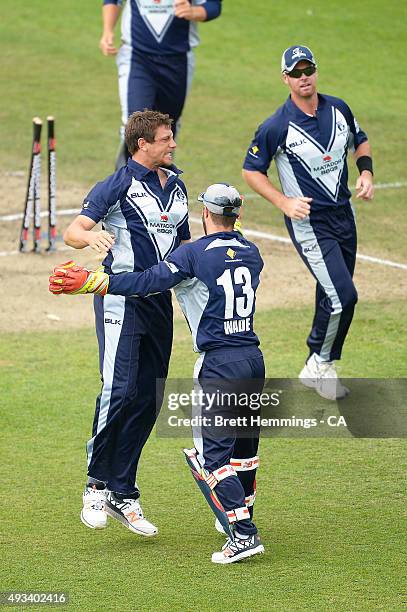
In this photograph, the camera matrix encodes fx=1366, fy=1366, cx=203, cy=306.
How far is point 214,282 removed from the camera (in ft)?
23.9

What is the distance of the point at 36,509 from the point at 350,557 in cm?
193

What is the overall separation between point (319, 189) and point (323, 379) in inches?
55.3

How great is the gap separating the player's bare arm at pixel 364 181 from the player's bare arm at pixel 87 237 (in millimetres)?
2899

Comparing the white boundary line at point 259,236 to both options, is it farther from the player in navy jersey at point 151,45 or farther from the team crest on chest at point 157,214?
the team crest on chest at point 157,214

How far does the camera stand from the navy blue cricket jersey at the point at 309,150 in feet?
33.0

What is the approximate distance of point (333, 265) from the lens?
1001 centimetres

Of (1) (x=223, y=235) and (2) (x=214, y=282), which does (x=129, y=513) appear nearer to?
(2) (x=214, y=282)

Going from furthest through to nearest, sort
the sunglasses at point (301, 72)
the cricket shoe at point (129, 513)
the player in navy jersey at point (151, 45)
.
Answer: the player in navy jersey at point (151, 45), the sunglasses at point (301, 72), the cricket shoe at point (129, 513)

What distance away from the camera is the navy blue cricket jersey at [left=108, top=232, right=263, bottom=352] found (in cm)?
729

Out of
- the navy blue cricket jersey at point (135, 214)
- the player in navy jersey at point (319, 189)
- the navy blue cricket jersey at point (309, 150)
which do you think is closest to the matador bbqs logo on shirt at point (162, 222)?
the navy blue cricket jersey at point (135, 214)

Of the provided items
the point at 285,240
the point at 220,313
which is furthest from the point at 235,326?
the point at 285,240

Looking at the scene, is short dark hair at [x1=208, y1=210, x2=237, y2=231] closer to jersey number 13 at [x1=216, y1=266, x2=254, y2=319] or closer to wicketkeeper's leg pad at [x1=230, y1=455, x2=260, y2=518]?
jersey number 13 at [x1=216, y1=266, x2=254, y2=319]

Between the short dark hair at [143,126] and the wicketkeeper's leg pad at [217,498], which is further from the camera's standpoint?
the short dark hair at [143,126]

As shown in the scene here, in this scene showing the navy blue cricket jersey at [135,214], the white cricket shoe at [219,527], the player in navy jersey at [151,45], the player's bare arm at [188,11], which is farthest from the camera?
the player in navy jersey at [151,45]
